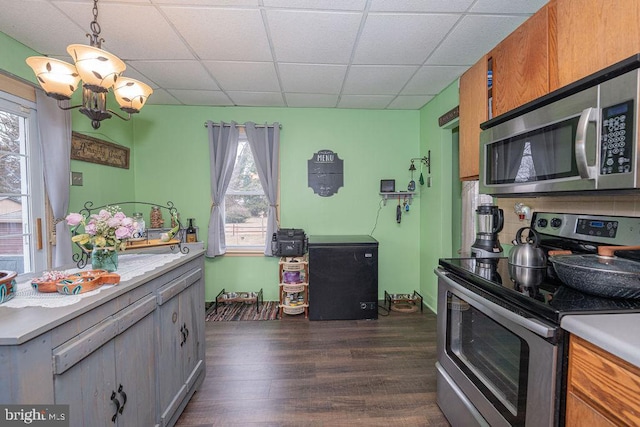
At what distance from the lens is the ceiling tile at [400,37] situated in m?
1.81

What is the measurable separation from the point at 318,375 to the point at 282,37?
254cm

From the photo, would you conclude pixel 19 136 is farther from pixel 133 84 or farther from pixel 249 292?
pixel 249 292

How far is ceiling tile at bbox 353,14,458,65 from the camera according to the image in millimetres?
1812

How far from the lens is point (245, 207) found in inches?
142

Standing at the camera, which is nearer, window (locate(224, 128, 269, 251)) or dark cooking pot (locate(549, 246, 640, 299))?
dark cooking pot (locate(549, 246, 640, 299))

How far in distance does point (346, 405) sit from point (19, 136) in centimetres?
313

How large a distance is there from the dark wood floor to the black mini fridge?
138 millimetres

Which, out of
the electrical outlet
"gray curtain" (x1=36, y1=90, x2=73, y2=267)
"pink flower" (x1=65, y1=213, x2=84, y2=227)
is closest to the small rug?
the electrical outlet

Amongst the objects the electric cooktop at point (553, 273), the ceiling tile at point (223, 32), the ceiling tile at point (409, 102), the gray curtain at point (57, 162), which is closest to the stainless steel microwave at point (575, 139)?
the electric cooktop at point (553, 273)

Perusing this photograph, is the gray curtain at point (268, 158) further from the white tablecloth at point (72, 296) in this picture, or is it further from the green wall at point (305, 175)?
the white tablecloth at point (72, 296)

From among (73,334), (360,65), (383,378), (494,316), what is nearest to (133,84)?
(73,334)

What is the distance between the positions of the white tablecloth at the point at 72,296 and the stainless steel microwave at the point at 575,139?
6.41 ft

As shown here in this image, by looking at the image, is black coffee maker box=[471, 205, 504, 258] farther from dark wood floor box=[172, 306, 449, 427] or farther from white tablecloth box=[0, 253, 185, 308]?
white tablecloth box=[0, 253, 185, 308]

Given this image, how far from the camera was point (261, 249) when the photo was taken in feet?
11.8
